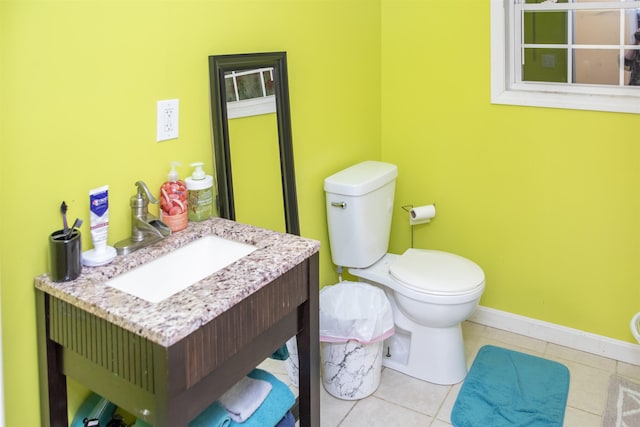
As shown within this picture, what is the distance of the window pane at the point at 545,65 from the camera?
107 inches

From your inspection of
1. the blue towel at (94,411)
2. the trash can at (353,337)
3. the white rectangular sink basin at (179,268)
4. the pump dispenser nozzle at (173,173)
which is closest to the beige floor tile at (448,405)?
the trash can at (353,337)

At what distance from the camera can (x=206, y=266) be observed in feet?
6.12

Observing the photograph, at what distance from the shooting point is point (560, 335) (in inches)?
114

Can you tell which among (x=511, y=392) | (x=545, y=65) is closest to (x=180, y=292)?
(x=511, y=392)

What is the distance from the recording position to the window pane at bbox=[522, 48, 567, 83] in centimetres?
272

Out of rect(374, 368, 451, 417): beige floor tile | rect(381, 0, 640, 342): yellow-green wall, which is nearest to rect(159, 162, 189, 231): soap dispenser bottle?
rect(374, 368, 451, 417): beige floor tile

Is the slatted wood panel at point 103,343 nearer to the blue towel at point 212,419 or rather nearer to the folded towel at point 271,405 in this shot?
the blue towel at point 212,419

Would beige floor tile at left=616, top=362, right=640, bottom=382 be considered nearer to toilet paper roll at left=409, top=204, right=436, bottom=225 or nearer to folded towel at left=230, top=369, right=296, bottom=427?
toilet paper roll at left=409, top=204, right=436, bottom=225

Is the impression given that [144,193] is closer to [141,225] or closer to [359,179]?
[141,225]

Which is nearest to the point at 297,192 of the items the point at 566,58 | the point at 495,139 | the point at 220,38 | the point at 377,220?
the point at 377,220

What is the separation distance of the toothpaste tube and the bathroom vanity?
0.07m

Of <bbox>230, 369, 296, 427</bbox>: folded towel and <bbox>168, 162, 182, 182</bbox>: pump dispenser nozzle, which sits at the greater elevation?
<bbox>168, 162, 182, 182</bbox>: pump dispenser nozzle

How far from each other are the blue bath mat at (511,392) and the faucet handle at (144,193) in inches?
57.5

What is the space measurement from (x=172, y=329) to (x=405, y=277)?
143 centimetres
